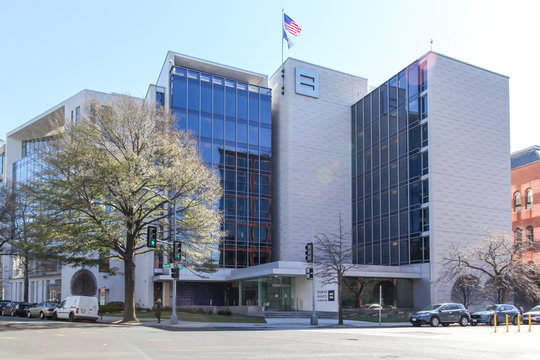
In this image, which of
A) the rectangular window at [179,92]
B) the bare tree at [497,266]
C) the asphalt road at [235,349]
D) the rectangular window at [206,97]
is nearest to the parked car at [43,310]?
the asphalt road at [235,349]

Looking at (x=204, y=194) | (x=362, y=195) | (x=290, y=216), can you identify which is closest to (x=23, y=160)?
(x=290, y=216)

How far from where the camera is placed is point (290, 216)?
58.9 meters

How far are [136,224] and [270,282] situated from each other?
20.7 m

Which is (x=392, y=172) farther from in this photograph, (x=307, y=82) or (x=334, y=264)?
(x=334, y=264)

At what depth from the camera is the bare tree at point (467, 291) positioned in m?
47.7

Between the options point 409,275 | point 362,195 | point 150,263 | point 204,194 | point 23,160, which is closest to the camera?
point 204,194

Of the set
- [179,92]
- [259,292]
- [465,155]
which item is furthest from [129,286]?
[465,155]

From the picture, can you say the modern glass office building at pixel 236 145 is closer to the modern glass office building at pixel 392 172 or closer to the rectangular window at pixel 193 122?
the rectangular window at pixel 193 122

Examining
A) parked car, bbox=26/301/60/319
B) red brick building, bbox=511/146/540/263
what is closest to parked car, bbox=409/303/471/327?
parked car, bbox=26/301/60/319

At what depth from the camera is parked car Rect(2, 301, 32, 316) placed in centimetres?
4359

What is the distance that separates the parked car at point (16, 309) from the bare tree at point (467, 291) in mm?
36983

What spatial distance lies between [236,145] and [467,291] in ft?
94.0

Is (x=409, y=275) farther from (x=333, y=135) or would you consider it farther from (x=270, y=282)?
(x=333, y=135)

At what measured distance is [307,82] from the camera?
6197 cm
